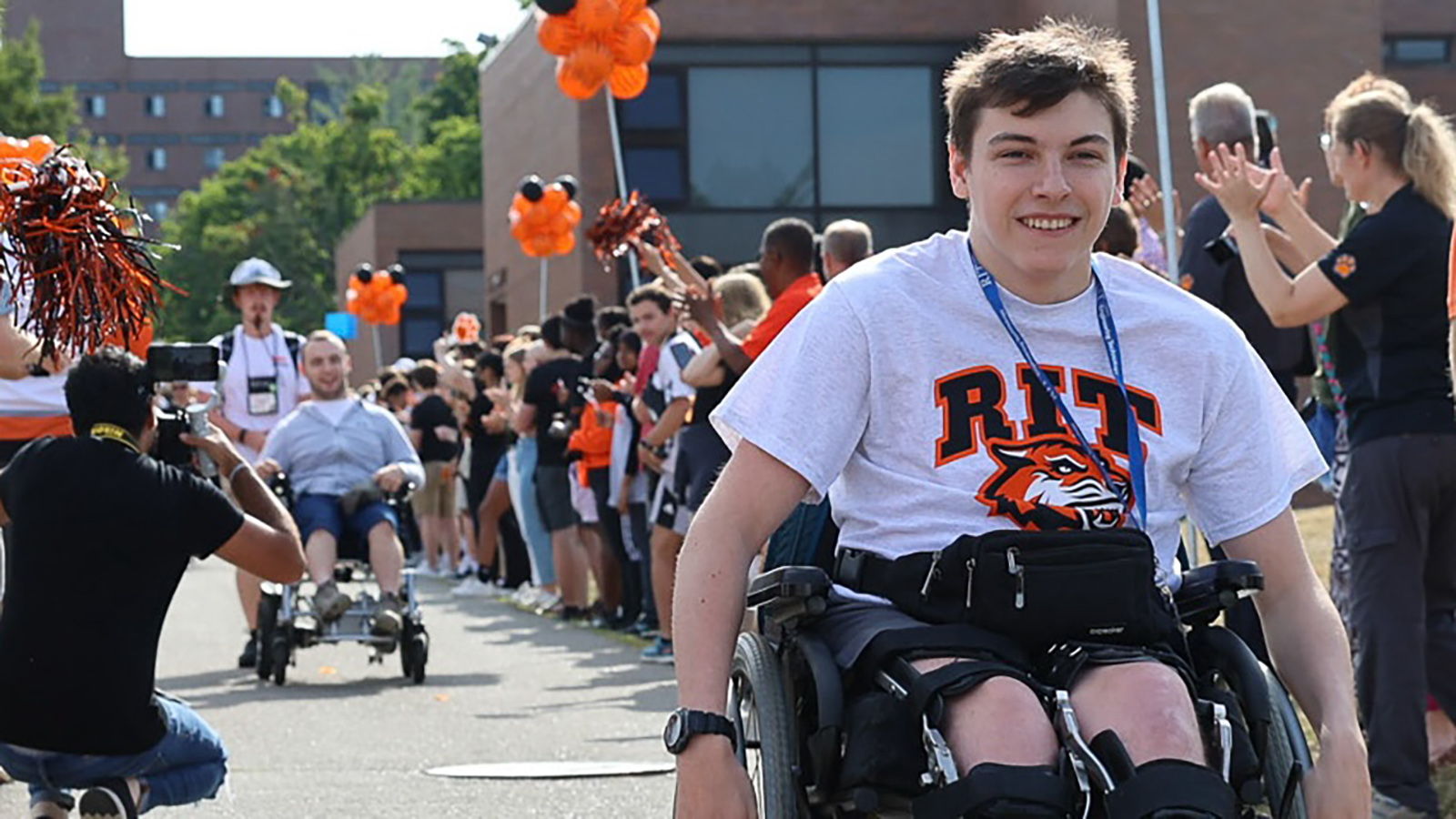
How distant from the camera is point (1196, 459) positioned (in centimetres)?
450

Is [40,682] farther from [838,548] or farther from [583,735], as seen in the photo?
[583,735]

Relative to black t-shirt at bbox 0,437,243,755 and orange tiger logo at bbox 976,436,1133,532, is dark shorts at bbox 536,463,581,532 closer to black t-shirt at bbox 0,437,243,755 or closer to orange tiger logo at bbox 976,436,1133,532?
black t-shirt at bbox 0,437,243,755

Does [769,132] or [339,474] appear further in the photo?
[769,132]

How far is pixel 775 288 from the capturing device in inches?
441

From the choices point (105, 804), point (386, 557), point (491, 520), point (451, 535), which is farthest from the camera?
point (451, 535)

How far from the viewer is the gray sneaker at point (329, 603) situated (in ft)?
43.4

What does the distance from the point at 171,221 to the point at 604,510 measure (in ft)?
305

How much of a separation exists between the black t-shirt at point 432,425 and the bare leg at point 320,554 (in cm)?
1059

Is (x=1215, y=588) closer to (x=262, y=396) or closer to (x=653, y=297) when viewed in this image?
(x=653, y=297)

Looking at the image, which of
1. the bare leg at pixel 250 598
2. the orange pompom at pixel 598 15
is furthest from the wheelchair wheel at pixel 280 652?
the orange pompom at pixel 598 15

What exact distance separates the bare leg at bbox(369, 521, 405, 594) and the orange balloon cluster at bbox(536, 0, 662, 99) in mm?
4254

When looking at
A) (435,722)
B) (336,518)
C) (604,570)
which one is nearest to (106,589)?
(435,722)

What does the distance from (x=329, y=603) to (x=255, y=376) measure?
168 cm

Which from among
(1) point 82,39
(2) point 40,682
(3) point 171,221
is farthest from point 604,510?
(1) point 82,39
